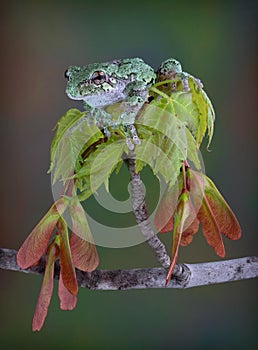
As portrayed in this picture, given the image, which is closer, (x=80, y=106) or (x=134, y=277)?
(x=134, y=277)

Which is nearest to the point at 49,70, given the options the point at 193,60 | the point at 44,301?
the point at 193,60

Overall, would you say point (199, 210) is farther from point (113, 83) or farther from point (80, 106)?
point (80, 106)

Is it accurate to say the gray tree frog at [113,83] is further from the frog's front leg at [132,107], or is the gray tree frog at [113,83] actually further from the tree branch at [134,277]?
the tree branch at [134,277]

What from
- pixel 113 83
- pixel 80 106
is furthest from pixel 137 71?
pixel 80 106

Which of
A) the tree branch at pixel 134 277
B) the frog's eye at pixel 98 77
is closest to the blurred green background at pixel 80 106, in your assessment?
the tree branch at pixel 134 277

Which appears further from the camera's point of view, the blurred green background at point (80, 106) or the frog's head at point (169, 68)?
the blurred green background at point (80, 106)
